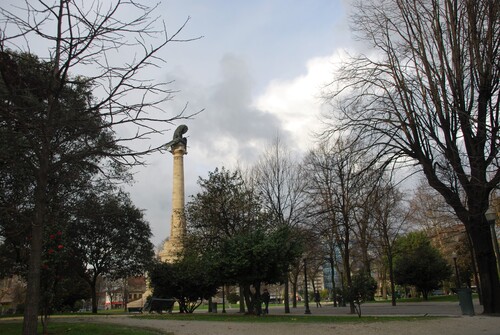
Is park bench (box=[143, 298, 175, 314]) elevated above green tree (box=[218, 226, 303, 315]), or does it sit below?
below

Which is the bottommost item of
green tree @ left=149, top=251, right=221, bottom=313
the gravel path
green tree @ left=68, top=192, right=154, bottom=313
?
the gravel path

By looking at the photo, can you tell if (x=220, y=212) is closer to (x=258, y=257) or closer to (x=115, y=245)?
(x=258, y=257)

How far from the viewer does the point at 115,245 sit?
3688 cm

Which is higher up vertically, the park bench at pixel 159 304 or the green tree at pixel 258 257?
the green tree at pixel 258 257

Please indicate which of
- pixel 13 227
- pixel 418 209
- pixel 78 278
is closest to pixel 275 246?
pixel 13 227

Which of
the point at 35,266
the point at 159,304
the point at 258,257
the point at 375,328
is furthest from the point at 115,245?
the point at 35,266

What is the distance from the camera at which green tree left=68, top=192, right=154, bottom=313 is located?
3519cm

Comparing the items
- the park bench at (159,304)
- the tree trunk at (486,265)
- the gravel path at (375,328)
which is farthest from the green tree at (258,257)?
the park bench at (159,304)

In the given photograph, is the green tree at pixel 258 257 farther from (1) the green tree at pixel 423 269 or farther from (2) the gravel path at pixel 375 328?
(1) the green tree at pixel 423 269

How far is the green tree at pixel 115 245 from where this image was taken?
1385 inches

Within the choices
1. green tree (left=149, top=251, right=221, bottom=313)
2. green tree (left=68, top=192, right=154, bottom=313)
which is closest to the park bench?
green tree (left=149, top=251, right=221, bottom=313)

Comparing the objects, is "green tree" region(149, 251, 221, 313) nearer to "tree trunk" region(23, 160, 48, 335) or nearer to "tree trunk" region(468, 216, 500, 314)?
"tree trunk" region(468, 216, 500, 314)

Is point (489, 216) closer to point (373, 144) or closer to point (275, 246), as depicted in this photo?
point (373, 144)

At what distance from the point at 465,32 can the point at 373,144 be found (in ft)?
16.6
